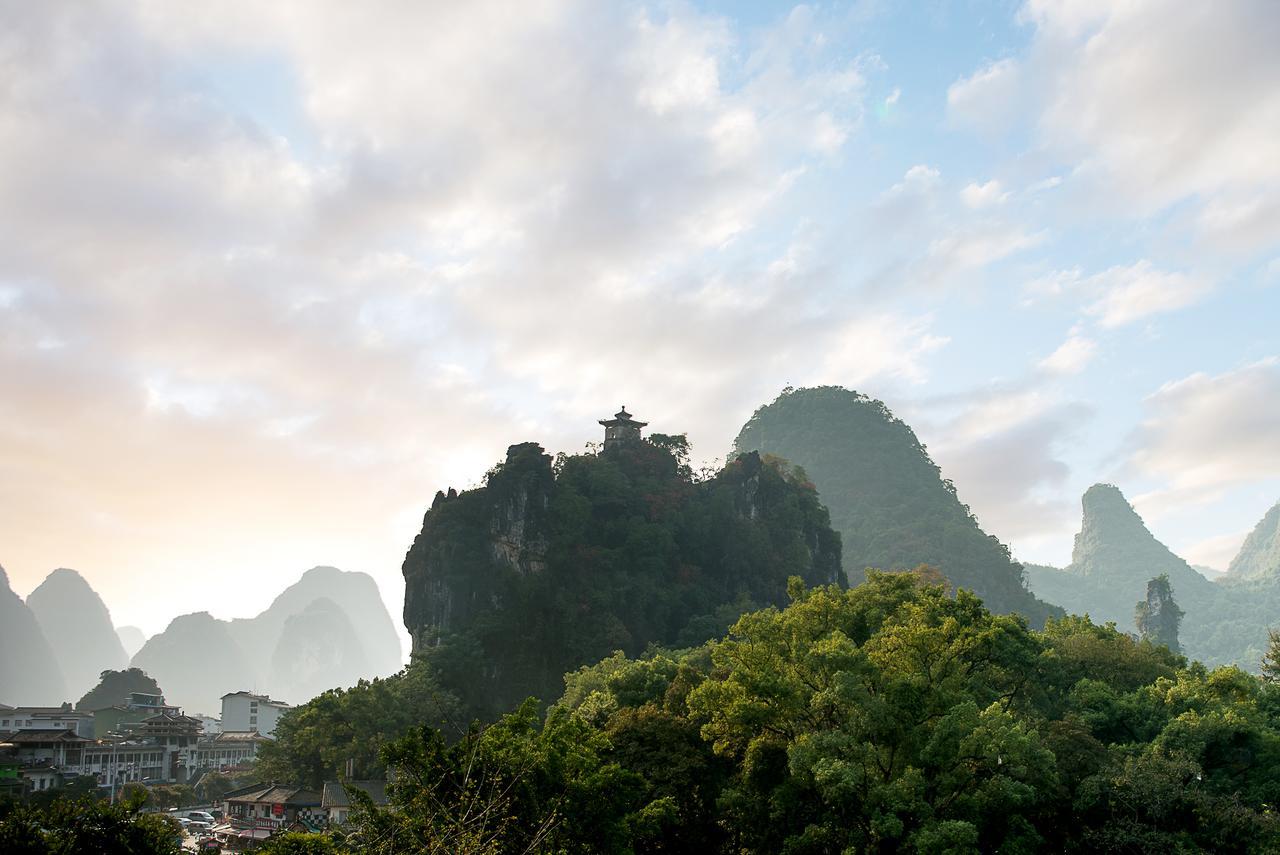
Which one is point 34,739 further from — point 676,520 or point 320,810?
point 676,520

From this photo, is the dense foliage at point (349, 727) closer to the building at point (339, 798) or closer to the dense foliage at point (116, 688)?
the building at point (339, 798)

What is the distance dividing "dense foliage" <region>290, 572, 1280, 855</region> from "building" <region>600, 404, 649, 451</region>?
46232 millimetres

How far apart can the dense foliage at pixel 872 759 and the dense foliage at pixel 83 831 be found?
3.27 metres

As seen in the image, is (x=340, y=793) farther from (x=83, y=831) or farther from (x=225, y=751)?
(x=225, y=751)

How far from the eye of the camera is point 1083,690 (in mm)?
28641

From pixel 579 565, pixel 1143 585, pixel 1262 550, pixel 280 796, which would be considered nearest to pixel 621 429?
pixel 579 565

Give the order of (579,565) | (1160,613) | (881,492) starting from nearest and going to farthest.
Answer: (579,565)
(1160,613)
(881,492)

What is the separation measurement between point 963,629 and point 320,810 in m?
32.8

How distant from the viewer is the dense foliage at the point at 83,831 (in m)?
14.8

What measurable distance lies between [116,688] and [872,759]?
118 meters

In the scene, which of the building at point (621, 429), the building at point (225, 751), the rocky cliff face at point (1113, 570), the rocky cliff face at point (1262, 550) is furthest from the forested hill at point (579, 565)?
the rocky cliff face at point (1262, 550)

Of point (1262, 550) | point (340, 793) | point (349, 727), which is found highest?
point (1262, 550)

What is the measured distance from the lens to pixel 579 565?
6238 cm

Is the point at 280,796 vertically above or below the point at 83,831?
below
